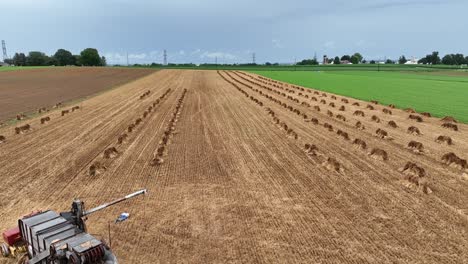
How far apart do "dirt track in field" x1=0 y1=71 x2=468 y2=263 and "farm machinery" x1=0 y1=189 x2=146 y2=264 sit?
8.64 feet

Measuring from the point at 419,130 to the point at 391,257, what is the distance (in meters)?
18.6

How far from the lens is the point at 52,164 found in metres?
18.7

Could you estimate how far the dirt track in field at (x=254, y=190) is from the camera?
10.8 meters

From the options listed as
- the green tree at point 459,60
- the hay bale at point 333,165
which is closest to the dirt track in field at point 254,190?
the hay bale at point 333,165

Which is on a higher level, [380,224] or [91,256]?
[91,256]

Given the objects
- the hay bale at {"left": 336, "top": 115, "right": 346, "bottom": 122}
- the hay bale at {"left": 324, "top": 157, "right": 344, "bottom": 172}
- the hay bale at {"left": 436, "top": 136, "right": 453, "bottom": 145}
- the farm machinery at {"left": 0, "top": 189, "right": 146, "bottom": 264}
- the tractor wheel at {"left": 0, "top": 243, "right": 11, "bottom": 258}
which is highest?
the farm machinery at {"left": 0, "top": 189, "right": 146, "bottom": 264}

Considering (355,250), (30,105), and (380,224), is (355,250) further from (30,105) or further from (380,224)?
(30,105)

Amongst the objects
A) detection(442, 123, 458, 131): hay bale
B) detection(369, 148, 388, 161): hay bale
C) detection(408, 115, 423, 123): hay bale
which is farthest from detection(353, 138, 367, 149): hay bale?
detection(408, 115, 423, 123): hay bale

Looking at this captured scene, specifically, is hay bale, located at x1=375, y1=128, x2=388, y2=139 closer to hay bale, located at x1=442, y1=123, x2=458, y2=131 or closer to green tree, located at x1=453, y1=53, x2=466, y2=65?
hay bale, located at x1=442, y1=123, x2=458, y2=131

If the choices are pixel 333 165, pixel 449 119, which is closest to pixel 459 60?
pixel 449 119

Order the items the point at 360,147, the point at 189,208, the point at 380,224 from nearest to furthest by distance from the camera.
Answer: the point at 380,224 → the point at 189,208 → the point at 360,147

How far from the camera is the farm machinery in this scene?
267 inches

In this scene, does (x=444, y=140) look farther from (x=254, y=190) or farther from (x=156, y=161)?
(x=156, y=161)

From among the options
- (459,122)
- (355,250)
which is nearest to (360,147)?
(355,250)
